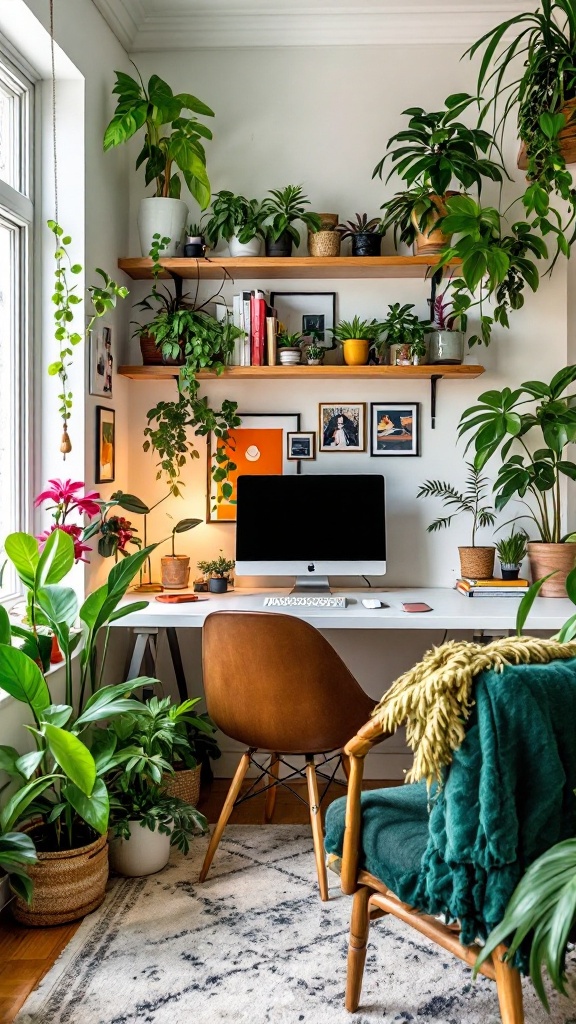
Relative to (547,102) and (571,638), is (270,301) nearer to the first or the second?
(547,102)

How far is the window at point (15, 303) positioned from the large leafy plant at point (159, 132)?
36 cm

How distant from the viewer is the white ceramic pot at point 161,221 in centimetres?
317

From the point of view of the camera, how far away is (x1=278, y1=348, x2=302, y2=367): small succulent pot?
3.16m

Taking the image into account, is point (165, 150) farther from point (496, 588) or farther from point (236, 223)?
point (496, 588)

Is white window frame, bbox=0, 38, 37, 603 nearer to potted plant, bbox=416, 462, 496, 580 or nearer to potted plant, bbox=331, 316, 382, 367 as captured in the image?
potted plant, bbox=331, 316, 382, 367

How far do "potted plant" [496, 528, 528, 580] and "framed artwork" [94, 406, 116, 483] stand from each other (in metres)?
1.51

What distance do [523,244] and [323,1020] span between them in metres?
2.52

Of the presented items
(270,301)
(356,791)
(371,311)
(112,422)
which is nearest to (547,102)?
(371,311)

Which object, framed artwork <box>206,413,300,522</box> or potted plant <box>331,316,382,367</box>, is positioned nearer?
potted plant <box>331,316,382,367</box>

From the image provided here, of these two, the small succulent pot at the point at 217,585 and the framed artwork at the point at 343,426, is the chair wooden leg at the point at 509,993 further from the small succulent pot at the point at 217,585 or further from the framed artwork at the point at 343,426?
the framed artwork at the point at 343,426

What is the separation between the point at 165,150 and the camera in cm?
317

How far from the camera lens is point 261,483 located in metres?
3.18

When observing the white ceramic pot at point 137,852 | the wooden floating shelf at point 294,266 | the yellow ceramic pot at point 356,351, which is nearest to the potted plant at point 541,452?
the yellow ceramic pot at point 356,351

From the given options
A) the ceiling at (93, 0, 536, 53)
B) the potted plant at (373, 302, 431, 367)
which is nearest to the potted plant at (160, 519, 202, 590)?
the potted plant at (373, 302, 431, 367)
